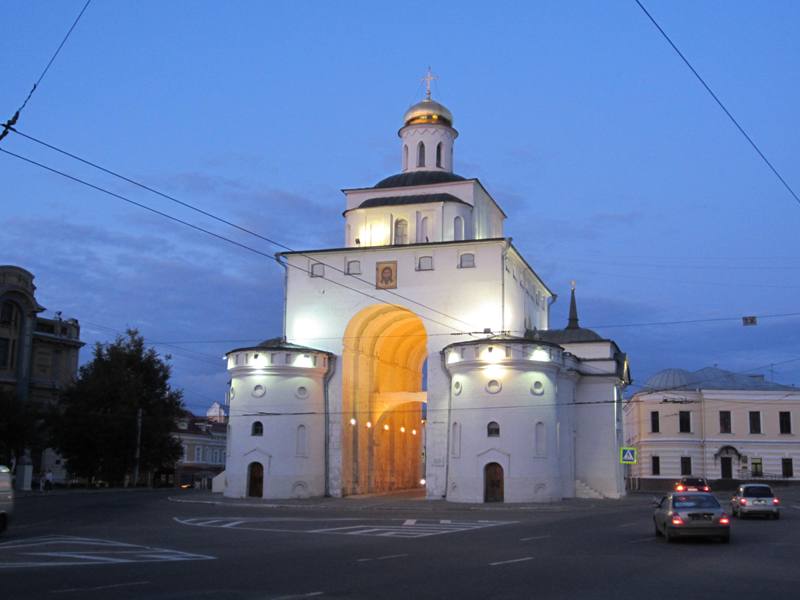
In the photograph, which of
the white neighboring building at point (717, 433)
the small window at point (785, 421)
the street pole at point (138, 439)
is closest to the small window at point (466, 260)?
the white neighboring building at point (717, 433)

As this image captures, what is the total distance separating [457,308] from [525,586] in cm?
3296

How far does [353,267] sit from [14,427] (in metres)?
21.1

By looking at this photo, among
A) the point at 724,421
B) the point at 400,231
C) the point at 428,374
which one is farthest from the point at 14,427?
the point at 724,421

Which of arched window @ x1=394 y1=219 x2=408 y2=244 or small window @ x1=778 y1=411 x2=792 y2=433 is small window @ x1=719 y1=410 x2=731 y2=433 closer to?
small window @ x1=778 y1=411 x2=792 y2=433

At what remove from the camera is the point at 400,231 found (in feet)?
164

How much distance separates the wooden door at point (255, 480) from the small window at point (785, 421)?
38.1 m

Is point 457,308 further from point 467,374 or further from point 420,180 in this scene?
point 420,180

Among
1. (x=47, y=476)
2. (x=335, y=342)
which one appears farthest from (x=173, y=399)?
(x=335, y=342)

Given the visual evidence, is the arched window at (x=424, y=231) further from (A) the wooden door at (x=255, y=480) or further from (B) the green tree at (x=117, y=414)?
(B) the green tree at (x=117, y=414)

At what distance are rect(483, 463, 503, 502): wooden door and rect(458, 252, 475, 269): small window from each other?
10484mm

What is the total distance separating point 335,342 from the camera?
47.1 metres

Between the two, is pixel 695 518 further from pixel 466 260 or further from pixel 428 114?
pixel 428 114

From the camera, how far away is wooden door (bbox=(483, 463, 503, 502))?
134 feet

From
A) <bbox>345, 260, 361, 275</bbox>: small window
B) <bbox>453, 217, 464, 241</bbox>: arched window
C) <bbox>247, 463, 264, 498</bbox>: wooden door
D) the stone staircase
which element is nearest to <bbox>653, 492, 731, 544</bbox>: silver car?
the stone staircase
